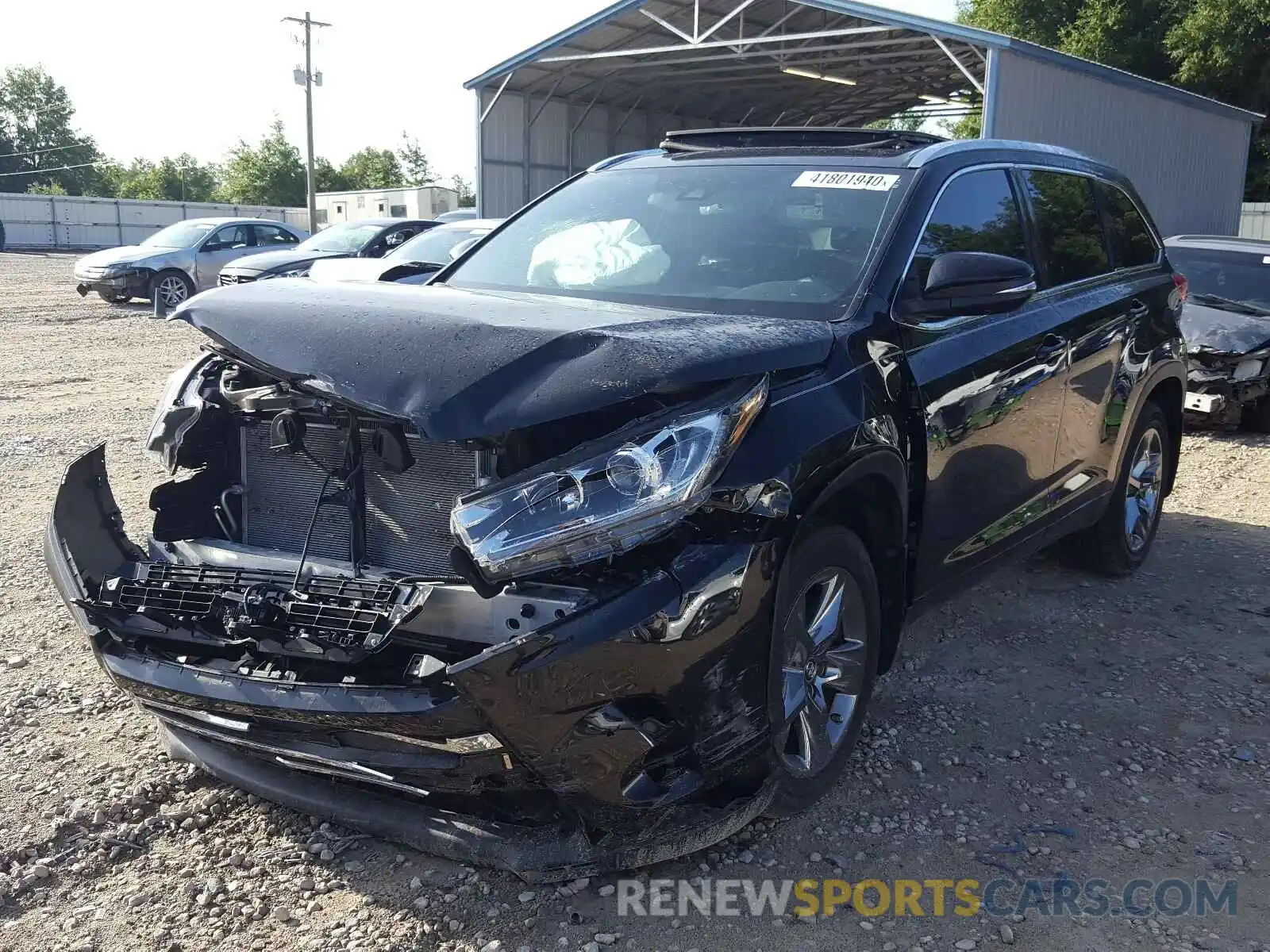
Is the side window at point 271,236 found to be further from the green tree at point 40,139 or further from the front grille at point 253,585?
the green tree at point 40,139

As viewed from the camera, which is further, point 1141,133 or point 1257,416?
point 1141,133

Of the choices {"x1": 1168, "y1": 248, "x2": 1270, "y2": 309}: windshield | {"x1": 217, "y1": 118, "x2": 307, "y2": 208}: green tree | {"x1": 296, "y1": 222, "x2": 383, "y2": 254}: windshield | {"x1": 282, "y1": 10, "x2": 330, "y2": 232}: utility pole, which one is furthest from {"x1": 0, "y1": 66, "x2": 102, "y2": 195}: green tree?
{"x1": 1168, "y1": 248, "x2": 1270, "y2": 309}: windshield

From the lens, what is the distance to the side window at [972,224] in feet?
12.1

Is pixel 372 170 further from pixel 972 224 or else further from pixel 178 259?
pixel 972 224

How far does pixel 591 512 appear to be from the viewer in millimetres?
2500

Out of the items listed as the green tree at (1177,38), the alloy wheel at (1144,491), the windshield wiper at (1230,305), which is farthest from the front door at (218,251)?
the green tree at (1177,38)

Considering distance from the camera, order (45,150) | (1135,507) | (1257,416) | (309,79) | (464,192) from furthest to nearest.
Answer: (45,150) → (464,192) → (309,79) → (1257,416) → (1135,507)

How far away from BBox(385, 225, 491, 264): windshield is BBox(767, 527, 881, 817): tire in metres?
9.44

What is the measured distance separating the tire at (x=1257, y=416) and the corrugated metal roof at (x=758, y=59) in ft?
27.0

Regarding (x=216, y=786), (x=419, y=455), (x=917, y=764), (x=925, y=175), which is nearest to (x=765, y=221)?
(x=925, y=175)

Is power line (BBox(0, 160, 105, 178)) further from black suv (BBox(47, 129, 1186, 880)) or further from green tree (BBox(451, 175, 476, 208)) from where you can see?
black suv (BBox(47, 129, 1186, 880))

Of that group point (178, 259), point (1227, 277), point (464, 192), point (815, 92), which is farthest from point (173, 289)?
point (464, 192)

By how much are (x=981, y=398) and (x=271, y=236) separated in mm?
18054

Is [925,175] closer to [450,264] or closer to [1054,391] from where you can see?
[1054,391]
